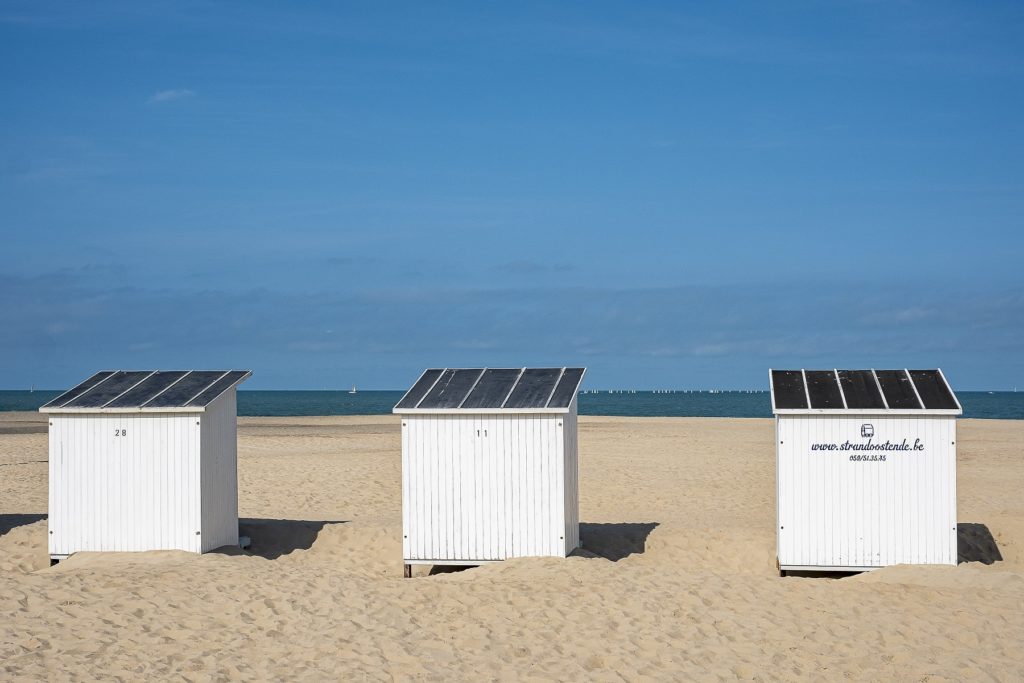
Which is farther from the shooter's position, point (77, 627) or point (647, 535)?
point (647, 535)

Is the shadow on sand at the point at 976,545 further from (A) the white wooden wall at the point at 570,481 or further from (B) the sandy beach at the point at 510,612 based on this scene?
(A) the white wooden wall at the point at 570,481

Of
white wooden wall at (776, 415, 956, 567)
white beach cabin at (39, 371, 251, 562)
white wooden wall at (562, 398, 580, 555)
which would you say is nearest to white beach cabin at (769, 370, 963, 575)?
white wooden wall at (776, 415, 956, 567)

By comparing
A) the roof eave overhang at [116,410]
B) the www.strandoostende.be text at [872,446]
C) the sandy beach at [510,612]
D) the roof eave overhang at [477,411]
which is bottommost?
the sandy beach at [510,612]

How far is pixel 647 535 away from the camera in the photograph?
15906mm

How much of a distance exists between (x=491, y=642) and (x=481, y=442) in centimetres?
355

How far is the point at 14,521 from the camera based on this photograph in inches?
652

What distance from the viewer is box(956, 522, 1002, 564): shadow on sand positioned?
15.3m

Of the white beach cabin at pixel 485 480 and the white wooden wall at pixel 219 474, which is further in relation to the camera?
the white wooden wall at pixel 219 474

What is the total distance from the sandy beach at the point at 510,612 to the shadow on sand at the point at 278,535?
0.15 feet

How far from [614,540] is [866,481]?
3957mm

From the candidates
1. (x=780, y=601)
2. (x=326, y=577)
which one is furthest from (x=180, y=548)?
(x=780, y=601)

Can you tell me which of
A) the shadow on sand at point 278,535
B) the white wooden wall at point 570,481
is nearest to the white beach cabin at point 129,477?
the shadow on sand at point 278,535

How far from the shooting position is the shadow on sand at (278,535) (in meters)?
15.7

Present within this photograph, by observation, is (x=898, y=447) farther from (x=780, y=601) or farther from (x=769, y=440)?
(x=769, y=440)
